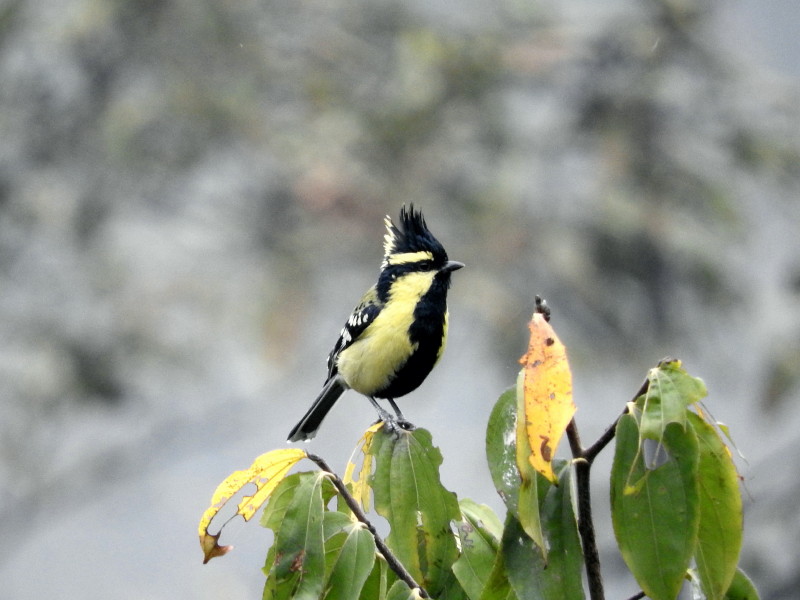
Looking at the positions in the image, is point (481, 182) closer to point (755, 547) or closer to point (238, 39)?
point (238, 39)

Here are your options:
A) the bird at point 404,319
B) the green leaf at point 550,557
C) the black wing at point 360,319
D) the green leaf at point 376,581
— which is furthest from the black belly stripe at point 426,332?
the green leaf at point 550,557

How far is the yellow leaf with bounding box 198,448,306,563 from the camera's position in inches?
44.2

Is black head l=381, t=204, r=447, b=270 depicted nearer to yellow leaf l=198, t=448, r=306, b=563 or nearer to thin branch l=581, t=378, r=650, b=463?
yellow leaf l=198, t=448, r=306, b=563

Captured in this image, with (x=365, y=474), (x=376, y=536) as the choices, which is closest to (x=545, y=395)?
(x=376, y=536)

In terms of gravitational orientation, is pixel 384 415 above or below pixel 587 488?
above

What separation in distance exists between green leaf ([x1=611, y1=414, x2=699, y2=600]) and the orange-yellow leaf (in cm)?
10

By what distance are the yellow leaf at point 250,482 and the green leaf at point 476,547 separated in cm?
22

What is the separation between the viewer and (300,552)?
1.09 m

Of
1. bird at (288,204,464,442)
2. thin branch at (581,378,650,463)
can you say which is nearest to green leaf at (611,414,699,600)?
thin branch at (581,378,650,463)

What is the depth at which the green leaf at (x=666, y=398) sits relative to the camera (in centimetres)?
92

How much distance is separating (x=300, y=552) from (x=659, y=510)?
0.37 meters

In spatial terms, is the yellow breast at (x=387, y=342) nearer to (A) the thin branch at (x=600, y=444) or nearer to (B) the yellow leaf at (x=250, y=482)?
(B) the yellow leaf at (x=250, y=482)

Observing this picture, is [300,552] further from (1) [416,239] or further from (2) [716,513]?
(1) [416,239]

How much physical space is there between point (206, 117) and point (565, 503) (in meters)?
3.76
